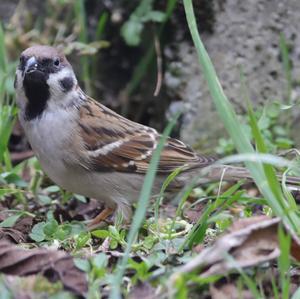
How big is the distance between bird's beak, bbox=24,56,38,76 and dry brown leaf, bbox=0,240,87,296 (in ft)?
4.12

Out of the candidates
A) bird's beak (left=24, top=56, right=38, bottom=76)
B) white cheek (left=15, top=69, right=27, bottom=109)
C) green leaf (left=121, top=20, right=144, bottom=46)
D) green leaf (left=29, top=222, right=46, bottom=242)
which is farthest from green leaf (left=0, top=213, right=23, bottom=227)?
green leaf (left=121, top=20, right=144, bottom=46)

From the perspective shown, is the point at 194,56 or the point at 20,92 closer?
the point at 20,92

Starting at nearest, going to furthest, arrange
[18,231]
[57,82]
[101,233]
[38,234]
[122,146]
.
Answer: [101,233] < [38,234] < [18,231] < [57,82] < [122,146]

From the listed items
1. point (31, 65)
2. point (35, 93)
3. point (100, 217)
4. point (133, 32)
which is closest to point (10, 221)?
point (100, 217)

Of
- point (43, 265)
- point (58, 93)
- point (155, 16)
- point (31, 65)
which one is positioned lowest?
point (43, 265)

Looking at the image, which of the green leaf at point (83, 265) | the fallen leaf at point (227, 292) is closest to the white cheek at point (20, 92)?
the green leaf at point (83, 265)

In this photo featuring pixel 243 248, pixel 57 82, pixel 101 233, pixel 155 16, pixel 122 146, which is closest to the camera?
pixel 243 248

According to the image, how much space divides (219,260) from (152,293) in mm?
248

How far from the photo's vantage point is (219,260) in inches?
105

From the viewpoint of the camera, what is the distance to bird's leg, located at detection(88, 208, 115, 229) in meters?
4.18

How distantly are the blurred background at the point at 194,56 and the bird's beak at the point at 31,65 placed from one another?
3.00ft

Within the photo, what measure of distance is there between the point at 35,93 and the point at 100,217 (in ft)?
2.41

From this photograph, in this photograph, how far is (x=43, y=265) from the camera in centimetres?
290

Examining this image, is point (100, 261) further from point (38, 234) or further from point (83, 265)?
point (38, 234)
